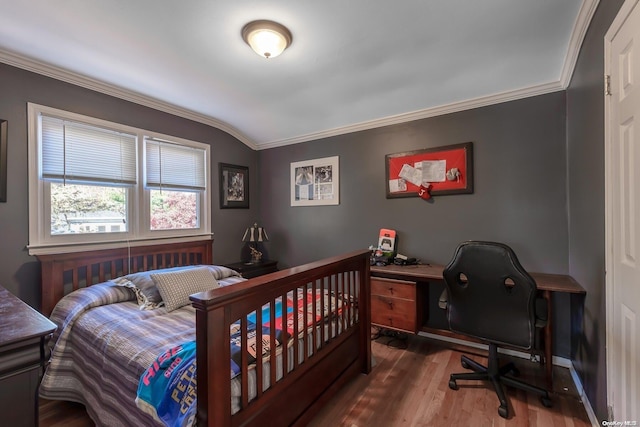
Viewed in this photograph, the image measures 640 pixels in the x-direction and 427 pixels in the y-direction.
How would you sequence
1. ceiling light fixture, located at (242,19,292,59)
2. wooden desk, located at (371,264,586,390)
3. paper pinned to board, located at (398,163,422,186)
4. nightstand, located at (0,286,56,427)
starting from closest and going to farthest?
nightstand, located at (0,286,56,427), ceiling light fixture, located at (242,19,292,59), wooden desk, located at (371,264,586,390), paper pinned to board, located at (398,163,422,186)

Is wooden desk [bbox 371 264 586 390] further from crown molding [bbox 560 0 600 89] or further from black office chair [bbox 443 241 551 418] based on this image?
crown molding [bbox 560 0 600 89]

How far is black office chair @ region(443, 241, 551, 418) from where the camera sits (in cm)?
181

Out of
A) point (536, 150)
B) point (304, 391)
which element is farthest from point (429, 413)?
point (536, 150)

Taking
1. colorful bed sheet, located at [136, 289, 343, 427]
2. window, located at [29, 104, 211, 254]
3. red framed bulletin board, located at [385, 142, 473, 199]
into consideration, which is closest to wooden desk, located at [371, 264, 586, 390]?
red framed bulletin board, located at [385, 142, 473, 199]

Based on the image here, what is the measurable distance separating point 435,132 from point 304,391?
263cm

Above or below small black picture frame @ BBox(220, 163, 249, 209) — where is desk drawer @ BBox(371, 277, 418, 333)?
below

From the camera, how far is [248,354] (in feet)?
4.62

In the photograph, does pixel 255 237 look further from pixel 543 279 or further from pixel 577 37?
pixel 577 37

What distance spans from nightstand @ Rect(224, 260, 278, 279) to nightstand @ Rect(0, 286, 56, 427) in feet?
8.26

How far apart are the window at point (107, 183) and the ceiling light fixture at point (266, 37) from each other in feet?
5.92

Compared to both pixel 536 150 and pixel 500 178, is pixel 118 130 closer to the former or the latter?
pixel 500 178

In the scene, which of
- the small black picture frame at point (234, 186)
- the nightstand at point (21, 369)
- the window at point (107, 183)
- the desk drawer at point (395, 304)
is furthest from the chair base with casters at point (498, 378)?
the small black picture frame at point (234, 186)

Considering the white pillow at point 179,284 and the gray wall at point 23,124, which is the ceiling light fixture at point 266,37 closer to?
the gray wall at point 23,124

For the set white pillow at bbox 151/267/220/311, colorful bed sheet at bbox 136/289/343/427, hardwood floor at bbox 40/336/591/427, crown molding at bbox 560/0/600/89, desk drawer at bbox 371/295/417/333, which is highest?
crown molding at bbox 560/0/600/89
